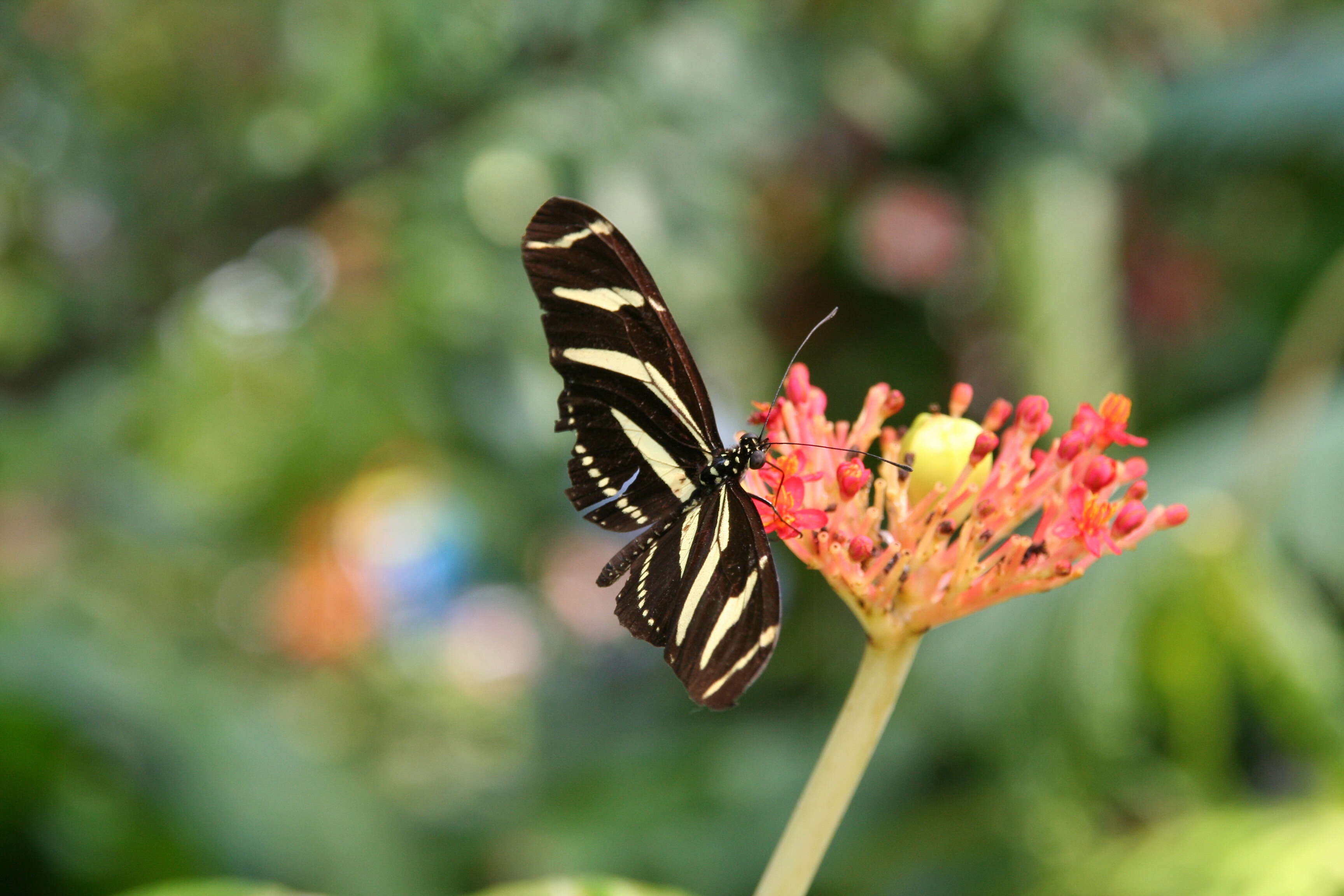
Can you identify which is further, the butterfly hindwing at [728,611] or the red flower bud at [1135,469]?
the red flower bud at [1135,469]

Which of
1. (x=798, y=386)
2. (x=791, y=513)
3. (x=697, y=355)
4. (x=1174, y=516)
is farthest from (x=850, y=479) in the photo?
(x=697, y=355)

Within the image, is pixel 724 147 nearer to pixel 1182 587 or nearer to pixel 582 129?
pixel 582 129

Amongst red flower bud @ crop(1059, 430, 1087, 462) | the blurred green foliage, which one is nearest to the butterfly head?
red flower bud @ crop(1059, 430, 1087, 462)

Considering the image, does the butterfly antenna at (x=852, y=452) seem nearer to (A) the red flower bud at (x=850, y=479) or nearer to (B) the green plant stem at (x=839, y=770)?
(A) the red flower bud at (x=850, y=479)

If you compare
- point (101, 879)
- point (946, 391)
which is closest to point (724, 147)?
point (946, 391)

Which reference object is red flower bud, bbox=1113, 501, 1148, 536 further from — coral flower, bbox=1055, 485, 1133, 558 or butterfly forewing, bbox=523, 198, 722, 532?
butterfly forewing, bbox=523, 198, 722, 532

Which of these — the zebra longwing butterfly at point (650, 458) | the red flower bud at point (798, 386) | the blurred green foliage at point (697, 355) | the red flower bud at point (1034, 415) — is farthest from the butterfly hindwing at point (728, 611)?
the blurred green foliage at point (697, 355)
